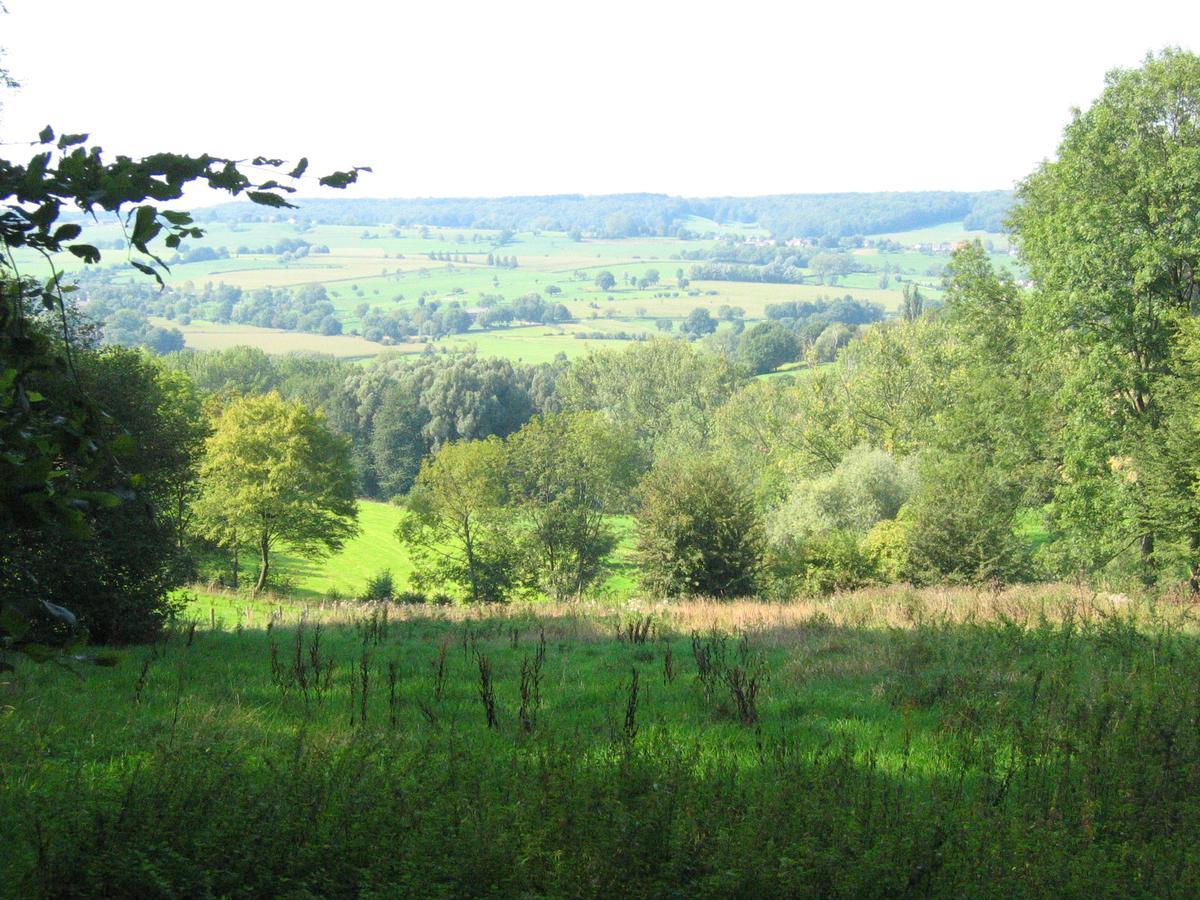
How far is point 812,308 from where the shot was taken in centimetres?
15900

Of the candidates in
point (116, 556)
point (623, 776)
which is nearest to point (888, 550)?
point (116, 556)

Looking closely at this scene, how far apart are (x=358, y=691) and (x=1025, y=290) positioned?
32.6 meters

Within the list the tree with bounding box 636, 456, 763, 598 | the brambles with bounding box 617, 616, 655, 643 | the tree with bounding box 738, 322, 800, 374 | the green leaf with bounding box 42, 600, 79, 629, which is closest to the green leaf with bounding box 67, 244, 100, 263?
the green leaf with bounding box 42, 600, 79, 629

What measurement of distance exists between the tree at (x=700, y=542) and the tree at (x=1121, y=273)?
9.53m

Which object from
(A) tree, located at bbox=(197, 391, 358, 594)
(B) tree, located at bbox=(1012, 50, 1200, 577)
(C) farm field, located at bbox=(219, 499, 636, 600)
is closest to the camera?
(B) tree, located at bbox=(1012, 50, 1200, 577)

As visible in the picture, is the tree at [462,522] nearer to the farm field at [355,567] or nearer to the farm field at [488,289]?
the farm field at [355,567]

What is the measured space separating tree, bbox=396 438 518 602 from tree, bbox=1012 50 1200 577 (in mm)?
29912

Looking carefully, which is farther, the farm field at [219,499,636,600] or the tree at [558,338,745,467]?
the tree at [558,338,745,467]

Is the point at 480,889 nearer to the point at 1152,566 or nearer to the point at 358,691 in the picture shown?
the point at 358,691

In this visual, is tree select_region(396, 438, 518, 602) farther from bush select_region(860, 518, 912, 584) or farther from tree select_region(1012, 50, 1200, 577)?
tree select_region(1012, 50, 1200, 577)

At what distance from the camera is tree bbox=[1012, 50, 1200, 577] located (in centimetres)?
2566

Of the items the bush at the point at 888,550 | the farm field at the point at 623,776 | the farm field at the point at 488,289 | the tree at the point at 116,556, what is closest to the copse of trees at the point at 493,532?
the bush at the point at 888,550

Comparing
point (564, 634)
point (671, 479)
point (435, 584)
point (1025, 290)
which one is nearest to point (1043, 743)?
point (564, 634)

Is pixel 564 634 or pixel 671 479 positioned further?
pixel 671 479
